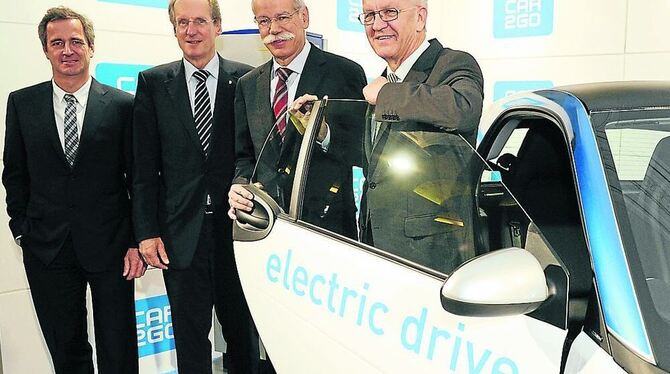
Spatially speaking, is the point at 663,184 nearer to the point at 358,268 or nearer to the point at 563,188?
the point at 563,188

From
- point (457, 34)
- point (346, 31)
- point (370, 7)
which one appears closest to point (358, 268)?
point (370, 7)

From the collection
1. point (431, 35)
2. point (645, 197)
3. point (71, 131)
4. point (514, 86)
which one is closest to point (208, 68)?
point (71, 131)

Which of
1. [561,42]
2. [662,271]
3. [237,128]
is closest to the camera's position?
[662,271]

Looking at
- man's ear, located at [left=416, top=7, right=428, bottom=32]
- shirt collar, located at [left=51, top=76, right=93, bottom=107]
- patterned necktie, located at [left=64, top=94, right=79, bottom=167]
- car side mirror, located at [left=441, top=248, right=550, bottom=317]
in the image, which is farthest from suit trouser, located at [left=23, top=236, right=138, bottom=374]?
car side mirror, located at [left=441, top=248, right=550, bottom=317]

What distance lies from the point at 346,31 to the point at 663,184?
3728mm

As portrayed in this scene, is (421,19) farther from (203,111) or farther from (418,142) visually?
(203,111)

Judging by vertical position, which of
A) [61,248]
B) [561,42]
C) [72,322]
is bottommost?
[72,322]

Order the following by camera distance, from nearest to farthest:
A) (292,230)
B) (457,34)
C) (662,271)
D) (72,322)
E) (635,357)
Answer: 1. (635,357)
2. (662,271)
3. (292,230)
4. (72,322)
5. (457,34)

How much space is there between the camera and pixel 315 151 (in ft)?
6.19

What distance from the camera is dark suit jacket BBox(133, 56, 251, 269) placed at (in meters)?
2.58

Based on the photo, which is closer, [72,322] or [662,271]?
[662,271]

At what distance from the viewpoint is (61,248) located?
8.48 feet

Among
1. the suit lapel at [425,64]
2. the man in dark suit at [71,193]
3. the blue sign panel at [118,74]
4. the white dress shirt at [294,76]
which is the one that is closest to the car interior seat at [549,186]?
the suit lapel at [425,64]

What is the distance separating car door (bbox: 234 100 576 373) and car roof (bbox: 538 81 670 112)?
30 cm
